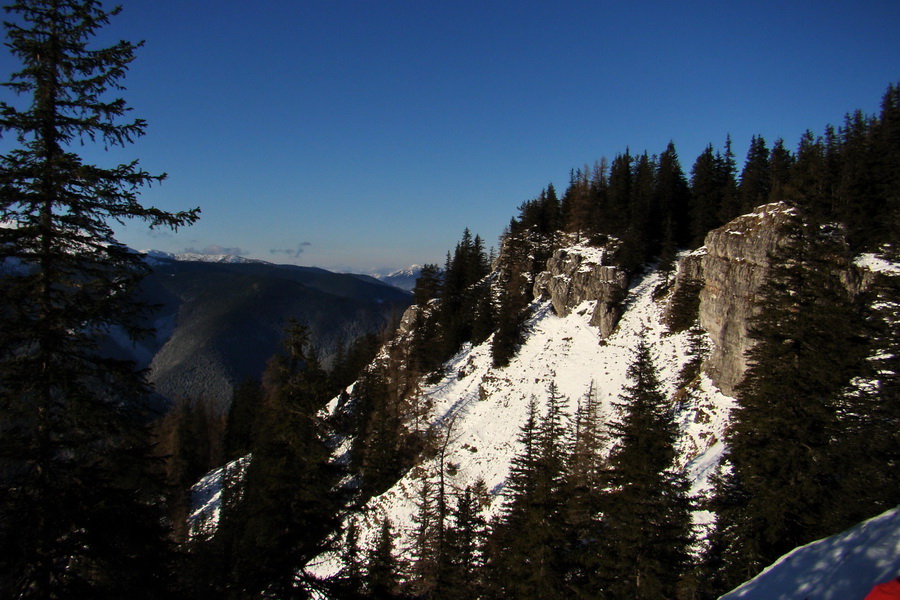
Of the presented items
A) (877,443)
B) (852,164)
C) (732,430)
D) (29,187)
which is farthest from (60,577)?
A: (852,164)

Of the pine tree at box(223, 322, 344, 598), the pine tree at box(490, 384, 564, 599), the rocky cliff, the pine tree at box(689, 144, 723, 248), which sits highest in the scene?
the pine tree at box(689, 144, 723, 248)

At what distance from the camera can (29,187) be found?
6.60 meters

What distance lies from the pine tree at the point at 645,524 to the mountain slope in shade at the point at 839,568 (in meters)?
4.02

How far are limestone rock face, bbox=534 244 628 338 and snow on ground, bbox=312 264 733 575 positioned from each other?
1.11 meters

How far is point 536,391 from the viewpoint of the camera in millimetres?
40469

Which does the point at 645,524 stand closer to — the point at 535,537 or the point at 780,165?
the point at 535,537

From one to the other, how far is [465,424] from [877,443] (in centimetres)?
3244

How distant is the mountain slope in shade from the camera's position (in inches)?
271

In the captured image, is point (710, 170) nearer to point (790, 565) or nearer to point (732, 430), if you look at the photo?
point (732, 430)

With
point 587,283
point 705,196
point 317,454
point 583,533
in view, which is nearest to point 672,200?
point 705,196

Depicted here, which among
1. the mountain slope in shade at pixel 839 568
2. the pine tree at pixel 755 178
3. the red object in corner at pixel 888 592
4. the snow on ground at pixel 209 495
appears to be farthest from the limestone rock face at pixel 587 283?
the snow on ground at pixel 209 495

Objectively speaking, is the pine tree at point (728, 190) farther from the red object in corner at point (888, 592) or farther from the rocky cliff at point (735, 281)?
the red object in corner at point (888, 592)

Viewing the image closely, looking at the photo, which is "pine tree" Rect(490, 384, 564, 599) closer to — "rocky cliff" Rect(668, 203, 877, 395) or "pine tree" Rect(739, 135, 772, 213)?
"rocky cliff" Rect(668, 203, 877, 395)

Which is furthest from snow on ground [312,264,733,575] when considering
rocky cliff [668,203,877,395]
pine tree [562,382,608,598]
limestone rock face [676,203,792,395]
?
pine tree [562,382,608,598]
